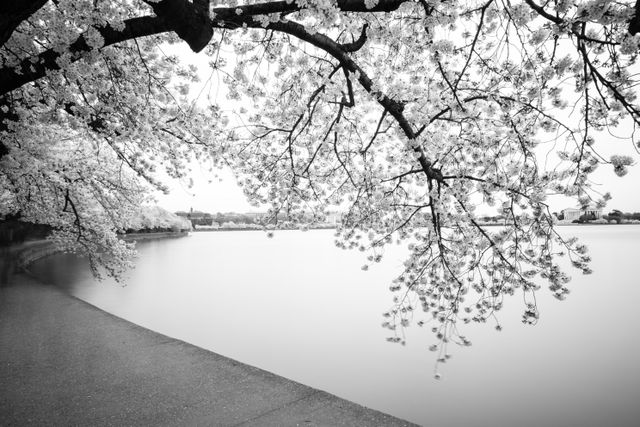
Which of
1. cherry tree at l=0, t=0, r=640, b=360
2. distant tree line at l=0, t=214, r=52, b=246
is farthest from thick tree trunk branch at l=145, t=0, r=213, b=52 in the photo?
distant tree line at l=0, t=214, r=52, b=246

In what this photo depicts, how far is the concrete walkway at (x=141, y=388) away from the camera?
4.72m

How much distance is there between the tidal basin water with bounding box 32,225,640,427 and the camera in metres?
8.19

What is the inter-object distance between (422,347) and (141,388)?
9.77 meters

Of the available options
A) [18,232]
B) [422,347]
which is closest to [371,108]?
[422,347]

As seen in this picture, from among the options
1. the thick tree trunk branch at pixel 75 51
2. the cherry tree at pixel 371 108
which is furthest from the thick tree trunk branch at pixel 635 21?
the thick tree trunk branch at pixel 75 51

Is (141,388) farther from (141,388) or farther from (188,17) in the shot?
(188,17)

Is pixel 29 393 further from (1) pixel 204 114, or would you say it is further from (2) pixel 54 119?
(1) pixel 204 114

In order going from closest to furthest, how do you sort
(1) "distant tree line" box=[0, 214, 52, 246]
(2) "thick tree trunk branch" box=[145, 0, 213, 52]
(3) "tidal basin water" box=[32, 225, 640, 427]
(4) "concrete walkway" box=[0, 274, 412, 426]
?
(2) "thick tree trunk branch" box=[145, 0, 213, 52] < (4) "concrete walkway" box=[0, 274, 412, 426] < (3) "tidal basin water" box=[32, 225, 640, 427] < (1) "distant tree line" box=[0, 214, 52, 246]

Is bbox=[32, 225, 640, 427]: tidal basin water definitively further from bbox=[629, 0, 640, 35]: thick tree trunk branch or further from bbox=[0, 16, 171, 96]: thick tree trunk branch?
bbox=[0, 16, 171, 96]: thick tree trunk branch

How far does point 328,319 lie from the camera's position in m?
16.6

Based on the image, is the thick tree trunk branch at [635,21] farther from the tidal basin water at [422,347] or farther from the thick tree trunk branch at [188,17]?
the tidal basin water at [422,347]

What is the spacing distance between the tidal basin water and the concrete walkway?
3.73 m

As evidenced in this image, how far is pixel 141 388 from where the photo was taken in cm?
558

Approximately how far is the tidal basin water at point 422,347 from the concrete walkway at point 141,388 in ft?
12.3
